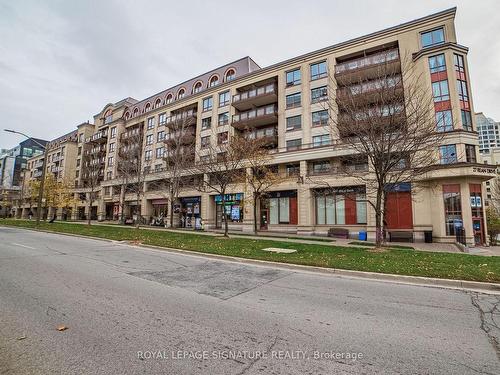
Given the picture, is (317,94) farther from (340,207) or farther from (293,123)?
(340,207)

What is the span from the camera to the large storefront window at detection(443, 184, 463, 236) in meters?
21.6

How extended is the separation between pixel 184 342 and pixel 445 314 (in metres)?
4.95

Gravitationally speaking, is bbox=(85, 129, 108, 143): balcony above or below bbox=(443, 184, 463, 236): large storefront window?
above

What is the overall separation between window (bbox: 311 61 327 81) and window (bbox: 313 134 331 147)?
7.26 meters

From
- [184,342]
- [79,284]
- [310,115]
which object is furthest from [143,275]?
[310,115]

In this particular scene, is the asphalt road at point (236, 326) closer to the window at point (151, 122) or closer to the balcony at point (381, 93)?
the balcony at point (381, 93)

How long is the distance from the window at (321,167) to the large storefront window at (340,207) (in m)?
2.10

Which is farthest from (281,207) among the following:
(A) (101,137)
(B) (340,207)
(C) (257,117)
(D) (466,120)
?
(A) (101,137)

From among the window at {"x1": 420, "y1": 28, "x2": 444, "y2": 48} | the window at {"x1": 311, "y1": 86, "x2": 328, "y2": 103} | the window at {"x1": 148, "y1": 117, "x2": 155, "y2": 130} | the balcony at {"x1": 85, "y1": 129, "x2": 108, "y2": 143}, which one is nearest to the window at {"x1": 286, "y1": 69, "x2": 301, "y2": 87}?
the window at {"x1": 311, "y1": 86, "x2": 328, "y2": 103}

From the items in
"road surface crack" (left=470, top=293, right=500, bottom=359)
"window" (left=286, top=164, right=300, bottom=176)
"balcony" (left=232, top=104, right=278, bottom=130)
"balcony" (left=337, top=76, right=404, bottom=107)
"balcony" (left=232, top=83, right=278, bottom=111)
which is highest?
"balcony" (left=232, top=83, right=278, bottom=111)

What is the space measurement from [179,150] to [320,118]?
16.2 m

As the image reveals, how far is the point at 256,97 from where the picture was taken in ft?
108

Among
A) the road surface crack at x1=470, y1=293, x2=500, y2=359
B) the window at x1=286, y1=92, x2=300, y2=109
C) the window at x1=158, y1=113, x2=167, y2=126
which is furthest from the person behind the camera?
the window at x1=158, y1=113, x2=167, y2=126

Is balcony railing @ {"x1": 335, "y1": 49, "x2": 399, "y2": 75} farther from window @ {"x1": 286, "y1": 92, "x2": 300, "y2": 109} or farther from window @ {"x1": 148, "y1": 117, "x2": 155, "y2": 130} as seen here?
window @ {"x1": 148, "y1": 117, "x2": 155, "y2": 130}
